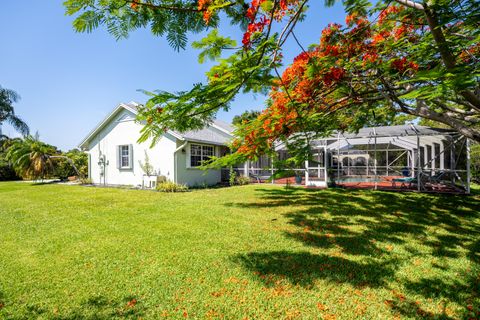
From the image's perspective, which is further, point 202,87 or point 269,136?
point 269,136

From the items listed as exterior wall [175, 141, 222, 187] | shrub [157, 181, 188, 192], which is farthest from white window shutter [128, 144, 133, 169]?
exterior wall [175, 141, 222, 187]

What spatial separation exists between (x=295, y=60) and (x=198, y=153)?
39.1 ft

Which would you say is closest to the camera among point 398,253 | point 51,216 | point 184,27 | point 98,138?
point 184,27

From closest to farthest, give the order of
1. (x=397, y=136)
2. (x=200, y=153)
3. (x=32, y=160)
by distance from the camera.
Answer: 1. (x=397, y=136)
2. (x=200, y=153)
3. (x=32, y=160)

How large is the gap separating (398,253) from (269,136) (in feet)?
12.0

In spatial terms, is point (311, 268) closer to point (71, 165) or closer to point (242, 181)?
point (242, 181)

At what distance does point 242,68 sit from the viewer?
211 centimetres

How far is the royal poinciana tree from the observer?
2.20 metres

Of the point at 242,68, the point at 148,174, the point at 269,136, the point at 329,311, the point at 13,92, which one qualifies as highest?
the point at 13,92

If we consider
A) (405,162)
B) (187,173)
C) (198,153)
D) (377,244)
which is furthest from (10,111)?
(405,162)

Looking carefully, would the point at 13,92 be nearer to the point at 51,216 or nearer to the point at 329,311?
the point at 51,216

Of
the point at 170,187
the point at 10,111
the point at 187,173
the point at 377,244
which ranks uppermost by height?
the point at 10,111

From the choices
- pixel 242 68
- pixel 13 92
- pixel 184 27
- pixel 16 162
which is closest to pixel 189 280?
pixel 242 68

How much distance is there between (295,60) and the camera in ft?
16.2
